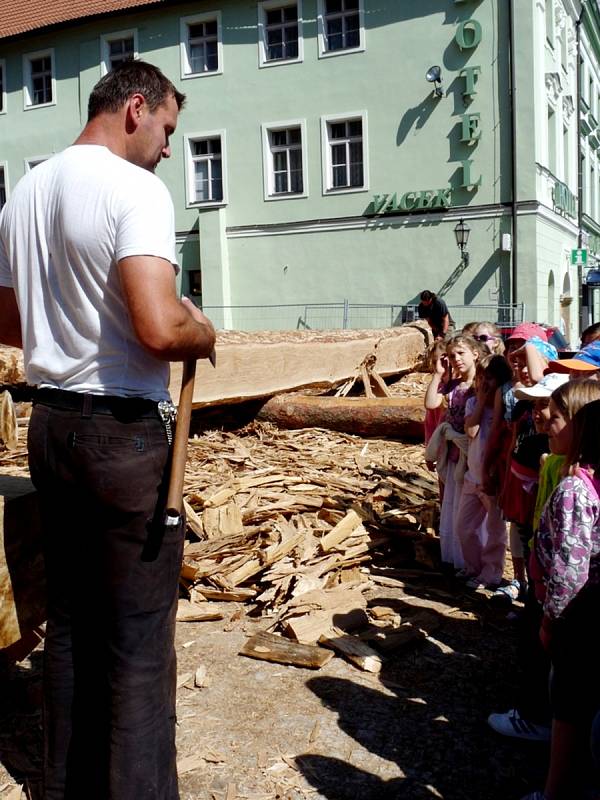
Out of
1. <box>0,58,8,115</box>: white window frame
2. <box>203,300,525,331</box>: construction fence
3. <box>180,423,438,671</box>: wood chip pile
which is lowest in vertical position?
<box>180,423,438,671</box>: wood chip pile

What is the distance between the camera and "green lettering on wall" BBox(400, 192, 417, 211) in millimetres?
24328

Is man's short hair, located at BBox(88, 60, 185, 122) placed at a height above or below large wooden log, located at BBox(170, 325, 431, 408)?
above

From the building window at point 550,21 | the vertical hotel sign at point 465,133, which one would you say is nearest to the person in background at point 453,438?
the vertical hotel sign at point 465,133

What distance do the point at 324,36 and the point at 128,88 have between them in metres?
24.4

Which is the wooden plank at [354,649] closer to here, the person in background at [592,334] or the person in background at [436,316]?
the person in background at [592,334]

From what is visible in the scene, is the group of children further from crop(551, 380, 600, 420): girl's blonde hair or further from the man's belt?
the man's belt

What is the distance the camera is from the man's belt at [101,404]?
8.20 feet

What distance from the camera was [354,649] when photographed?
4.25 metres

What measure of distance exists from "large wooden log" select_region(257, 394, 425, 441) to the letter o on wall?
17176mm

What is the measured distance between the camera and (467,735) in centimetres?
348

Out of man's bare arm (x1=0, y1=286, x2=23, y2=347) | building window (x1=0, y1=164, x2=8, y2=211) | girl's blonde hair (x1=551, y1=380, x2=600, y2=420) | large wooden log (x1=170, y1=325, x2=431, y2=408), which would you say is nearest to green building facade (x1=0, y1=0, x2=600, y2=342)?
building window (x1=0, y1=164, x2=8, y2=211)

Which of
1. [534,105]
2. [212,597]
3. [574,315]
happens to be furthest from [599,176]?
[212,597]

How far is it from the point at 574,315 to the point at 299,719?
1109 inches

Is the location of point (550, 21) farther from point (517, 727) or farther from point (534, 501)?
point (517, 727)
